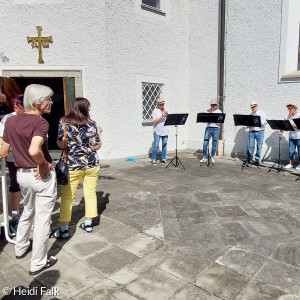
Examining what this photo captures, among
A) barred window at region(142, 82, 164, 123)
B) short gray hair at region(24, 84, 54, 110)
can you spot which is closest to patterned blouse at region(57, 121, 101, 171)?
short gray hair at region(24, 84, 54, 110)

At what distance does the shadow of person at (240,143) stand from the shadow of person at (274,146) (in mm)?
671

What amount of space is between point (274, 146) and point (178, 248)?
5.96 m

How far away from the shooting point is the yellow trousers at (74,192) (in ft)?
11.8

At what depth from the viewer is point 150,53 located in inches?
356

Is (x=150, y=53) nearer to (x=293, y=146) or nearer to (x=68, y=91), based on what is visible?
(x=68, y=91)

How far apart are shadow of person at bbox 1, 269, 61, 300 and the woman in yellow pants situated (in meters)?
0.96

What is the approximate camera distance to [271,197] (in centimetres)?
531

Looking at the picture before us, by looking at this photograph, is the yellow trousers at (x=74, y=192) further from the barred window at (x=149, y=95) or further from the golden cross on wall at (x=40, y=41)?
the barred window at (x=149, y=95)

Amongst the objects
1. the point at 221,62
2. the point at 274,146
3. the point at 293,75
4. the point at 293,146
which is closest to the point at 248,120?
the point at 293,146

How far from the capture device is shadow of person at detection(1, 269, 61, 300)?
2555mm

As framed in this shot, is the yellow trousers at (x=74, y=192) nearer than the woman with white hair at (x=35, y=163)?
No

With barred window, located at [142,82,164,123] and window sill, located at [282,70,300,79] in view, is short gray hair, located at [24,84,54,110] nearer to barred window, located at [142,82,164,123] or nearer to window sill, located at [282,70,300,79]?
barred window, located at [142,82,164,123]

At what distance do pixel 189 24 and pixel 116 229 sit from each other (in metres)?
8.33

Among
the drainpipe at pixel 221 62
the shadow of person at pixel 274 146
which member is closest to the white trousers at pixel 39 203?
the shadow of person at pixel 274 146
